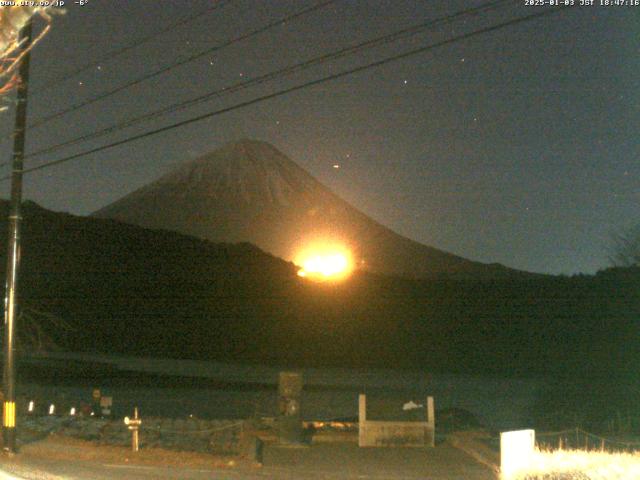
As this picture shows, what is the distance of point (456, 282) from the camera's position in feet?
240

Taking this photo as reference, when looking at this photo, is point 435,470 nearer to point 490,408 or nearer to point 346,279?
point 490,408

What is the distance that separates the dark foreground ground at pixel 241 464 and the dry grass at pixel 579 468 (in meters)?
2.92

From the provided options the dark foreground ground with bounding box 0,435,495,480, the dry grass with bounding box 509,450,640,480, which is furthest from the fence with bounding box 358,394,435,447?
the dry grass with bounding box 509,450,640,480

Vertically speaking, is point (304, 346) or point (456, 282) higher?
point (456, 282)

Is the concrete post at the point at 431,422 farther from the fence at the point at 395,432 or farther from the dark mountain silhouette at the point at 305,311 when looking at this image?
the dark mountain silhouette at the point at 305,311

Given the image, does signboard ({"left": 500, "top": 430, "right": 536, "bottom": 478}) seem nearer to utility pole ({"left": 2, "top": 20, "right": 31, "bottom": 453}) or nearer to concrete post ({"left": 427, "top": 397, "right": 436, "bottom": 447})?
concrete post ({"left": 427, "top": 397, "right": 436, "bottom": 447})

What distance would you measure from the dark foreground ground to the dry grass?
9.59 ft

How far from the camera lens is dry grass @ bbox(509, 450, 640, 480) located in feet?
33.4

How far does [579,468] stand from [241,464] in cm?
751

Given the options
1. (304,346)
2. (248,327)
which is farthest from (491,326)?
(248,327)

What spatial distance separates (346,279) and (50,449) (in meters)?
62.3

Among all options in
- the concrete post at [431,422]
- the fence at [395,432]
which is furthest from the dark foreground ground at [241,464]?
the concrete post at [431,422]

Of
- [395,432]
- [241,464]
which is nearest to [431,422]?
[395,432]

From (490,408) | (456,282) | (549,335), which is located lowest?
(490,408)
